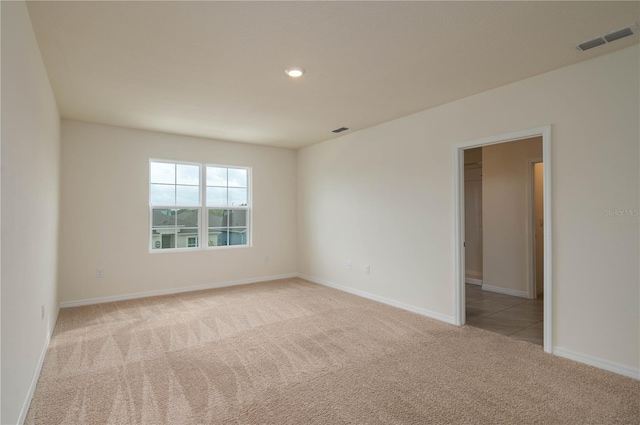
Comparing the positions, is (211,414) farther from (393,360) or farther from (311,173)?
(311,173)

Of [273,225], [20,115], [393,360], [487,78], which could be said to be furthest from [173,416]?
[273,225]

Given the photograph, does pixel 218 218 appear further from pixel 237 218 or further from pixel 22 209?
pixel 22 209

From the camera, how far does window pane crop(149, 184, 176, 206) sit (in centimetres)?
528

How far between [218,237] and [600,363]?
5.23 meters

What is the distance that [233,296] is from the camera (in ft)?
16.8

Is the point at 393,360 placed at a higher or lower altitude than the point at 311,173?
lower

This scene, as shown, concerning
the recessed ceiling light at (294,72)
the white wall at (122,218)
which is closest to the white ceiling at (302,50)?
the recessed ceiling light at (294,72)

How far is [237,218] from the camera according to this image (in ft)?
20.2

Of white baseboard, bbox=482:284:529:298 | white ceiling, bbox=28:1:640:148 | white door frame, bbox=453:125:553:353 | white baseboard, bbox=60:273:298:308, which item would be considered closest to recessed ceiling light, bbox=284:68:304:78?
white ceiling, bbox=28:1:640:148

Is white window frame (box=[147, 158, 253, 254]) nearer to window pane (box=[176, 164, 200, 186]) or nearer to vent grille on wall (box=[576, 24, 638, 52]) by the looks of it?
window pane (box=[176, 164, 200, 186])

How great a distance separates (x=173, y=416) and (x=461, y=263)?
3157 mm

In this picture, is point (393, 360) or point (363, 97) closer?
point (393, 360)

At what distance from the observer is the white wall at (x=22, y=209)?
68.4 inches

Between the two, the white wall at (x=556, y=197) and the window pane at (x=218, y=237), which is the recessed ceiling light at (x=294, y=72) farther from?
the window pane at (x=218, y=237)
